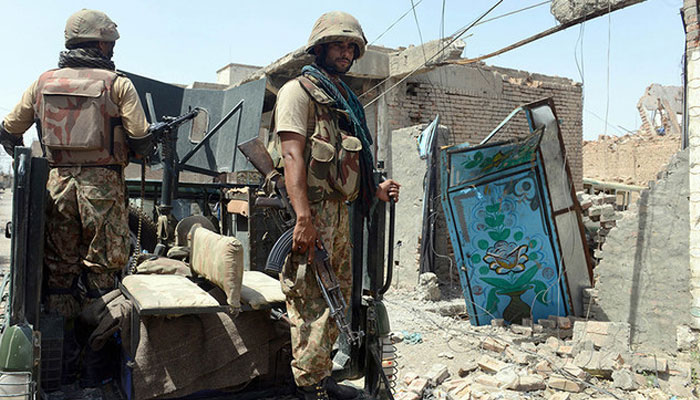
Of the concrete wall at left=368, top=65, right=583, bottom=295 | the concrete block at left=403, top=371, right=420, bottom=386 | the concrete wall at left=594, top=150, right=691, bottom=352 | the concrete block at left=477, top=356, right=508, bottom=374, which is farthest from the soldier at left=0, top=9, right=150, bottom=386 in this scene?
the concrete wall at left=368, top=65, right=583, bottom=295

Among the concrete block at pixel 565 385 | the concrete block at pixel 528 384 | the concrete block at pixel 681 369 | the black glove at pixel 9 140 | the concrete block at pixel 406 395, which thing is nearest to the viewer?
the black glove at pixel 9 140

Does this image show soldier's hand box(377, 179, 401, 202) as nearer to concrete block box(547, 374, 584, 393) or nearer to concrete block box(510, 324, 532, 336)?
concrete block box(547, 374, 584, 393)

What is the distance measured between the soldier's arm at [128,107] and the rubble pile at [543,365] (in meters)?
2.40

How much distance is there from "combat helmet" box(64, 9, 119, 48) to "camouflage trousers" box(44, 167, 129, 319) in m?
0.73

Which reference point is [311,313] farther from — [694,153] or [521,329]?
[521,329]

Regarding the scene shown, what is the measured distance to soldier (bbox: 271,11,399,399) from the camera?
8.35 ft

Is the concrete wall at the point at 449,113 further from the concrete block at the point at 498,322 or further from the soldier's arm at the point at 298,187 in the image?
the soldier's arm at the point at 298,187

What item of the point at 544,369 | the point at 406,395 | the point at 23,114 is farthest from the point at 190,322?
the point at 544,369

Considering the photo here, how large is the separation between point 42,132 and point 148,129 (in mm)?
523

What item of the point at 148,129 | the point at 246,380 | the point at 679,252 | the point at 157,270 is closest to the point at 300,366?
the point at 246,380

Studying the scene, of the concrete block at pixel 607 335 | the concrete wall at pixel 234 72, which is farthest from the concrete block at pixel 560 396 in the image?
the concrete wall at pixel 234 72

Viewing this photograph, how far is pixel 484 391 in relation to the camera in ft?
13.8

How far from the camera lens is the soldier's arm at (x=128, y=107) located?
3086 mm

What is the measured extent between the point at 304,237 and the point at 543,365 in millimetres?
3067
